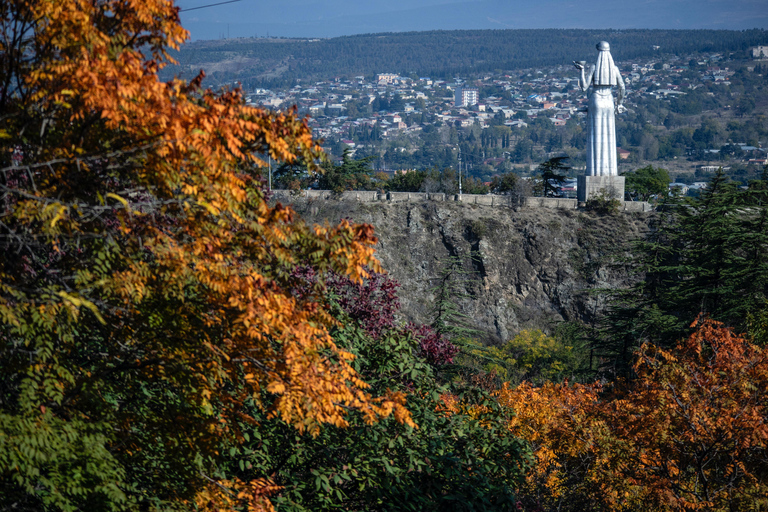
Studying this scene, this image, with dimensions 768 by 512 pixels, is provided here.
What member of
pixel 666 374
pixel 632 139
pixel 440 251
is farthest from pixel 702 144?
pixel 666 374

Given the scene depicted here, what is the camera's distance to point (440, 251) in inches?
1980

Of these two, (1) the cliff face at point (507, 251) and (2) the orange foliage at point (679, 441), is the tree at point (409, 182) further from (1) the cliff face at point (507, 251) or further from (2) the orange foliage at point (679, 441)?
(2) the orange foliage at point (679, 441)

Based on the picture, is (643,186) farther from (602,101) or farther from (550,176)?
(602,101)

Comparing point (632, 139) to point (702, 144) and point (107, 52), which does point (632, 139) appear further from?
point (107, 52)

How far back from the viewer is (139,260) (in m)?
5.07

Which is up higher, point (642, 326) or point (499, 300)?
point (642, 326)

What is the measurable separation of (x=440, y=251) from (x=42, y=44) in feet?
149

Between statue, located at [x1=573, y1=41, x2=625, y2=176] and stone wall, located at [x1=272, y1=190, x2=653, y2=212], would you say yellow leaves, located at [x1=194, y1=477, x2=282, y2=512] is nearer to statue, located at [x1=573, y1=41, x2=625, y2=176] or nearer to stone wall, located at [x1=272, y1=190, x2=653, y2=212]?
statue, located at [x1=573, y1=41, x2=625, y2=176]

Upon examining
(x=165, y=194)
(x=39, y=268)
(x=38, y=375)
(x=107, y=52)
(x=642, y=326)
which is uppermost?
(x=107, y=52)

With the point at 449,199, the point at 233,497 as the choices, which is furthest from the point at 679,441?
the point at 449,199

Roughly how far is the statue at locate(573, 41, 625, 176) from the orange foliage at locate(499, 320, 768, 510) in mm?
34840

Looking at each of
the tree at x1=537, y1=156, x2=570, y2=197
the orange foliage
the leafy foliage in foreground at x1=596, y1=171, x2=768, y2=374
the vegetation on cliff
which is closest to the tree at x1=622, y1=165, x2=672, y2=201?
the tree at x1=537, y1=156, x2=570, y2=197

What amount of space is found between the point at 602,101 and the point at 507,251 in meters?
11.8

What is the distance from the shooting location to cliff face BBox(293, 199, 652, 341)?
48.2m
